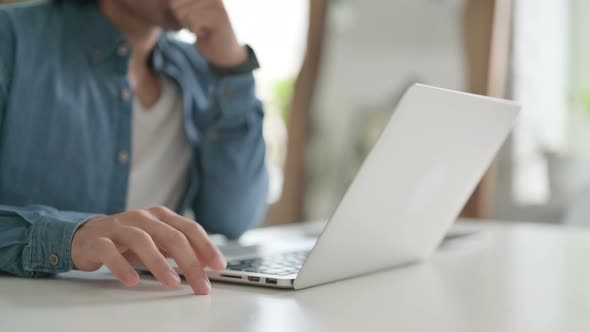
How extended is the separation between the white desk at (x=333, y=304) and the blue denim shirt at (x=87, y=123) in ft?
1.30

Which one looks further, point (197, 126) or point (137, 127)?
point (197, 126)

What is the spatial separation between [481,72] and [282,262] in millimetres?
1593

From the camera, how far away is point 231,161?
1303mm

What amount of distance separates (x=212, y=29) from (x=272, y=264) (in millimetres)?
561

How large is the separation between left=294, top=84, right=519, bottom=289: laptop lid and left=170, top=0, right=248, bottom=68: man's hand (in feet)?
1.82

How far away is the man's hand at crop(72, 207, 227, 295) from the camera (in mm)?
603

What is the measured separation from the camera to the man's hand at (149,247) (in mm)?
603

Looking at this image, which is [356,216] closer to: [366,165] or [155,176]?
[366,165]

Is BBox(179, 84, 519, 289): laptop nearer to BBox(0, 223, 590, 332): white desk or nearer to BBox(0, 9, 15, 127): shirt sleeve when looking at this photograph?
BBox(0, 223, 590, 332): white desk

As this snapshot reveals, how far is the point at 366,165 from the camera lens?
58cm

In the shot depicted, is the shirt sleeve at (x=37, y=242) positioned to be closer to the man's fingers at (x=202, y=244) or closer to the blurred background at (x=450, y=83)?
the man's fingers at (x=202, y=244)

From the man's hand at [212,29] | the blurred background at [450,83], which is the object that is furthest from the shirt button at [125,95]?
the blurred background at [450,83]

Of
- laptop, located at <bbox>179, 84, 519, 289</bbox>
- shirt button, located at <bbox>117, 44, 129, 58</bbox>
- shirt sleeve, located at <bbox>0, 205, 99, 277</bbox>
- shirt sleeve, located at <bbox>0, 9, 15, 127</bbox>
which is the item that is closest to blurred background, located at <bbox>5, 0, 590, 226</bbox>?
shirt button, located at <bbox>117, 44, 129, 58</bbox>

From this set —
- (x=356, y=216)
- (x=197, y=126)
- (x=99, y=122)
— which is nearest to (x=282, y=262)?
(x=356, y=216)
